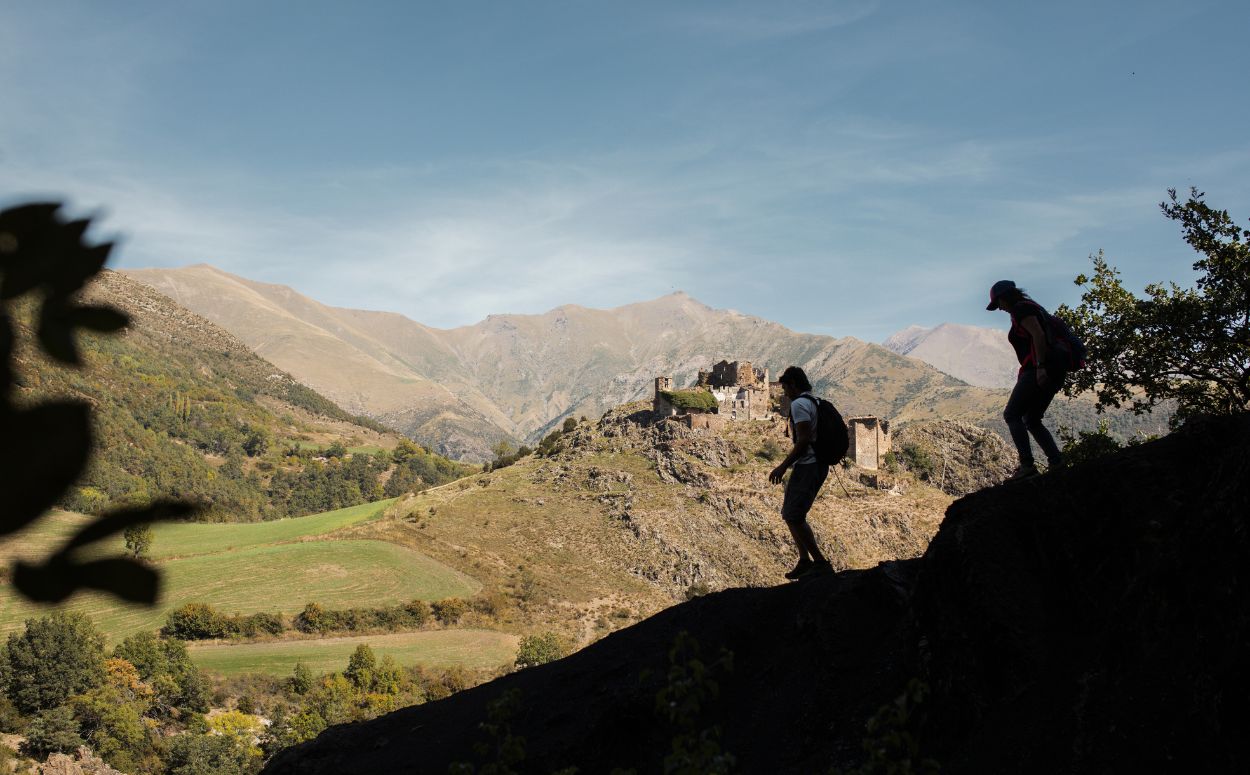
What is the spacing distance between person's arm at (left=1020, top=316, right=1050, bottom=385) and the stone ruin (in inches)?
3179

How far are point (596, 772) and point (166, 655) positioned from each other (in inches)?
2303

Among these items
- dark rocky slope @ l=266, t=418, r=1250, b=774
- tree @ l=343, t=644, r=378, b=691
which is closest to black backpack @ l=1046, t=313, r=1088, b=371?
dark rocky slope @ l=266, t=418, r=1250, b=774

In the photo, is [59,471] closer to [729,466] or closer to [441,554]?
[441,554]

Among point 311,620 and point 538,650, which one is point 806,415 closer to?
point 538,650

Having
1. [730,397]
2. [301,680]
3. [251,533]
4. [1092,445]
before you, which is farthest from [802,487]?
[251,533]

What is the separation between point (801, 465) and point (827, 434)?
1.44 ft

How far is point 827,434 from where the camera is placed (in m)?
9.20

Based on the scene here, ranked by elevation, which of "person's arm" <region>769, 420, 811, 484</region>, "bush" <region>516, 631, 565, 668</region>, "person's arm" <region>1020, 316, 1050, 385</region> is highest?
"person's arm" <region>1020, 316, 1050, 385</region>

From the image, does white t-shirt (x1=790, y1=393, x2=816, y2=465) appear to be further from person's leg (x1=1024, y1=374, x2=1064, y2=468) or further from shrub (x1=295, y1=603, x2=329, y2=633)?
shrub (x1=295, y1=603, x2=329, y2=633)

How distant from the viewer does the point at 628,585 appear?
252 feet

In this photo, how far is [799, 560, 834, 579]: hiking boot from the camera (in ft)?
32.1

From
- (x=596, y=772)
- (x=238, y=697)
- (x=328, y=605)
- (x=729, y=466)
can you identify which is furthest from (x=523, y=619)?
(x=596, y=772)

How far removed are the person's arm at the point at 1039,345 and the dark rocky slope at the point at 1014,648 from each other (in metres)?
1.40

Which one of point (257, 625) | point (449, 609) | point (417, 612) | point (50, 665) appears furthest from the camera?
point (449, 609)
